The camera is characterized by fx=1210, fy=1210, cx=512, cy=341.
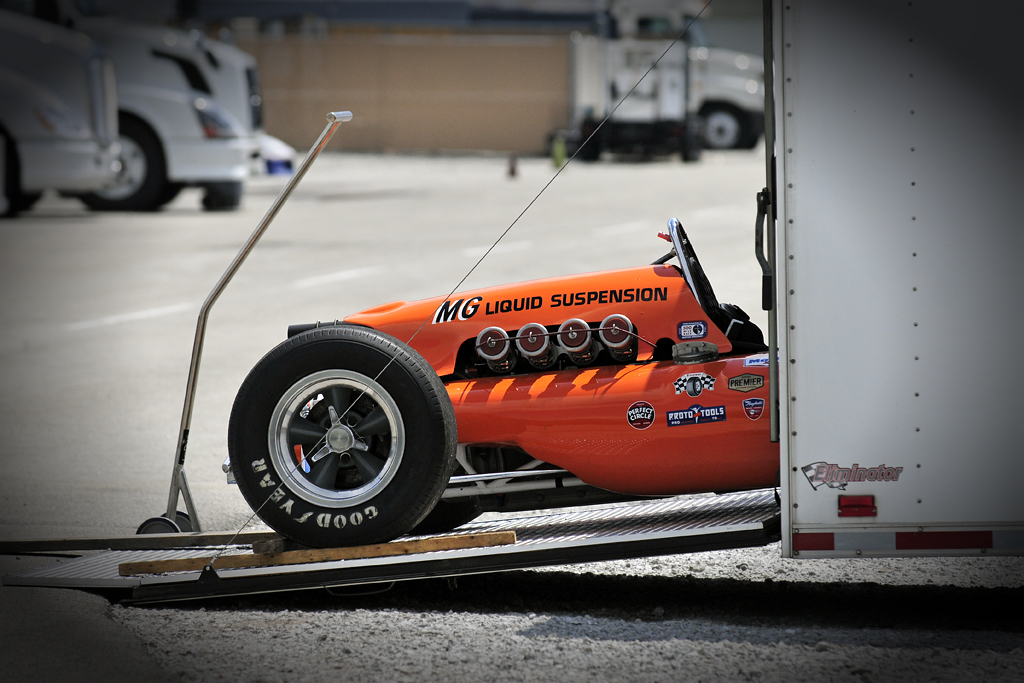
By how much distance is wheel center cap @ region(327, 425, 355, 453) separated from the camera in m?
4.35

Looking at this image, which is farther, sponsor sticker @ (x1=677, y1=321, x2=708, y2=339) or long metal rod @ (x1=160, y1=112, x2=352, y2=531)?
long metal rod @ (x1=160, y1=112, x2=352, y2=531)

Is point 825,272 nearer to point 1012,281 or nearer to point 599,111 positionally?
point 1012,281

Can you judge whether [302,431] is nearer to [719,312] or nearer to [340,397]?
[340,397]

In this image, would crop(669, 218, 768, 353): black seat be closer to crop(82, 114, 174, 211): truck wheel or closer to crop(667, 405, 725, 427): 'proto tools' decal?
crop(667, 405, 725, 427): 'proto tools' decal

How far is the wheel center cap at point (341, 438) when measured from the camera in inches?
171

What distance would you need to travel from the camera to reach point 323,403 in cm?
456

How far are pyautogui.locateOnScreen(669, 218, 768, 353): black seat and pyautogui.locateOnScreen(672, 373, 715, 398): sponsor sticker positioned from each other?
0.22m

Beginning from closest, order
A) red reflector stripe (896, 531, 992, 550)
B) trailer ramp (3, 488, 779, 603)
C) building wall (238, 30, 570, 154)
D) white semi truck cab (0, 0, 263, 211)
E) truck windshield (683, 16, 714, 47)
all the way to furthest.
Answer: red reflector stripe (896, 531, 992, 550) → trailer ramp (3, 488, 779, 603) → white semi truck cab (0, 0, 263, 211) → truck windshield (683, 16, 714, 47) → building wall (238, 30, 570, 154)

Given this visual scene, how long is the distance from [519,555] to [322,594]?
85 cm

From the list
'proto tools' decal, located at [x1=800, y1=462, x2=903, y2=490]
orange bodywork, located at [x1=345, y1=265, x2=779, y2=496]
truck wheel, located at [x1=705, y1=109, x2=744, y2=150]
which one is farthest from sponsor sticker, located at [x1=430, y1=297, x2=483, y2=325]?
truck wheel, located at [x1=705, y1=109, x2=744, y2=150]

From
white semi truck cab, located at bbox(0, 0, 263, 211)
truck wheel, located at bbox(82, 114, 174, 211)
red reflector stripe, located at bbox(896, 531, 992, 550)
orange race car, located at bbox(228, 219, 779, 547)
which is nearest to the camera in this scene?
red reflector stripe, located at bbox(896, 531, 992, 550)

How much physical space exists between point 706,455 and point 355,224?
576 inches

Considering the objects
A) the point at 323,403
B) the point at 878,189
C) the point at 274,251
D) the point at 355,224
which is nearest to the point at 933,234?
the point at 878,189

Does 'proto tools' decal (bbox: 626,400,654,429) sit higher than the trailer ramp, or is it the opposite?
'proto tools' decal (bbox: 626,400,654,429)
